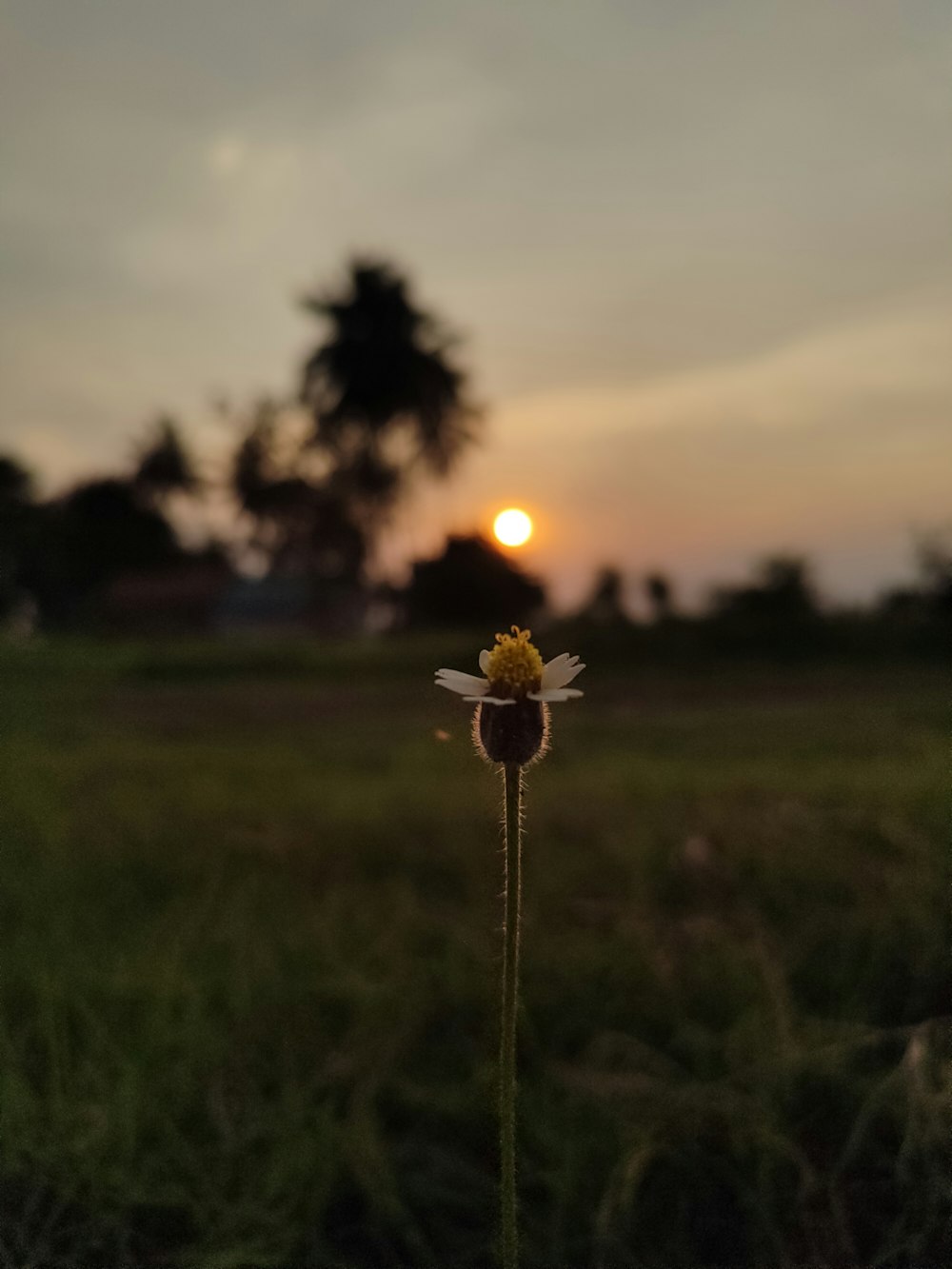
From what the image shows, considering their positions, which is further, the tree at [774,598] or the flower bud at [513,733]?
the tree at [774,598]

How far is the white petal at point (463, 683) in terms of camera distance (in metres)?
0.81

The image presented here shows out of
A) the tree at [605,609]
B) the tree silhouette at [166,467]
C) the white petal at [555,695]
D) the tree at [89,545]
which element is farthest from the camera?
the tree silhouette at [166,467]

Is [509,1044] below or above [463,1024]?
above

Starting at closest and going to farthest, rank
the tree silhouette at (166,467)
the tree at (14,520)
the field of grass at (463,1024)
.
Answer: the field of grass at (463,1024), the tree at (14,520), the tree silhouette at (166,467)

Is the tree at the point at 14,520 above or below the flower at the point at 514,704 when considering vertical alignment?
→ above

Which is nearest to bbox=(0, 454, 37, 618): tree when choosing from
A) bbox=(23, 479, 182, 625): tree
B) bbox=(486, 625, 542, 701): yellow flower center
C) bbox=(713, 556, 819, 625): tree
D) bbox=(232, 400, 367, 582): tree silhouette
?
bbox=(23, 479, 182, 625): tree

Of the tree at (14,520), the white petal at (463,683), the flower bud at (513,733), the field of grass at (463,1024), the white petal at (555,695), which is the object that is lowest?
the field of grass at (463,1024)

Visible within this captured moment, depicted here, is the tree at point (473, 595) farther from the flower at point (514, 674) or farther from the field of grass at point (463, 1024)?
the flower at point (514, 674)

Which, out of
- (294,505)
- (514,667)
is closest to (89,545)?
(294,505)

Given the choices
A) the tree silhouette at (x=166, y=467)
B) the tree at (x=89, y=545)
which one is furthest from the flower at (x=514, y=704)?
the tree silhouette at (x=166, y=467)

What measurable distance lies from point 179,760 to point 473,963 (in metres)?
2.65

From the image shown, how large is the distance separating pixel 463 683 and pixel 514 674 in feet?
0.18

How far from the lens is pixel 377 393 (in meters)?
31.1

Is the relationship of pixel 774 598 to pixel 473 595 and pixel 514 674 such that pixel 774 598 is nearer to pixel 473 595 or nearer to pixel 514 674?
pixel 473 595
